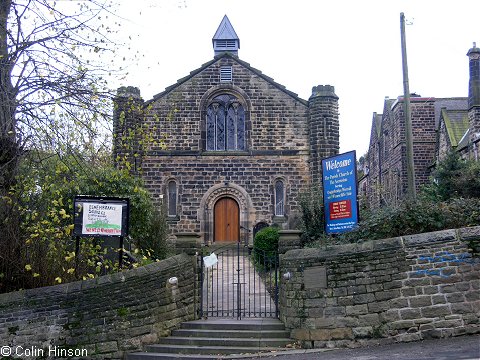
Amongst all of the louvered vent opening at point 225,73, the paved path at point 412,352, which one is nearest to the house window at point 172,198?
the louvered vent opening at point 225,73

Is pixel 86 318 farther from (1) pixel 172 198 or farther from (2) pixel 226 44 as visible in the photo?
(2) pixel 226 44

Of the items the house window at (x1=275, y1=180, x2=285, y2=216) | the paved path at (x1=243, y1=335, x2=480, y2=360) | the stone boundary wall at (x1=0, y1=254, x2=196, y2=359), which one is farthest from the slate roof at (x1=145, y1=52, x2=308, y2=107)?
the paved path at (x1=243, y1=335, x2=480, y2=360)

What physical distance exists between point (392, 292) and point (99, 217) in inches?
222

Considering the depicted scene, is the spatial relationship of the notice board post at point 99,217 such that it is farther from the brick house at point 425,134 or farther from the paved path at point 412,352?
the brick house at point 425,134

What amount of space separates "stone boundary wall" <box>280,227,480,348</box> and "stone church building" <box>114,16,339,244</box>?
1365 centimetres

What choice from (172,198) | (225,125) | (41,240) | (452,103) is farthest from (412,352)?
(452,103)

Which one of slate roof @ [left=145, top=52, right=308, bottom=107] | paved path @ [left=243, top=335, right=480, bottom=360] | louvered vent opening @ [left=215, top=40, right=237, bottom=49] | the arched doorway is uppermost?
louvered vent opening @ [left=215, top=40, right=237, bottom=49]

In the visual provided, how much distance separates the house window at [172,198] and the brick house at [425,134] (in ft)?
31.0

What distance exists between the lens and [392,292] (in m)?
9.64

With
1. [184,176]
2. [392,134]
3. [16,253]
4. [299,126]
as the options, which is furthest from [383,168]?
[16,253]

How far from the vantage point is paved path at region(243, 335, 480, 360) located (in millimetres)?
8023

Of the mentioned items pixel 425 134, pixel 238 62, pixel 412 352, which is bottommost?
pixel 412 352

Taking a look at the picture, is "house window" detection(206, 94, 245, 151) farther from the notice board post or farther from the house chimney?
the notice board post

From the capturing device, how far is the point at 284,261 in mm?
10758
